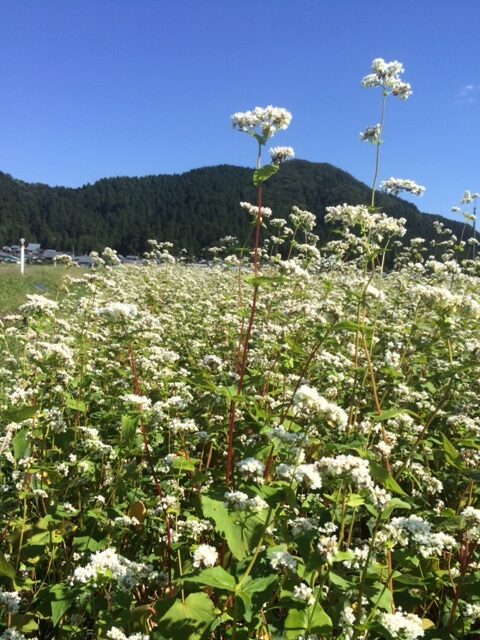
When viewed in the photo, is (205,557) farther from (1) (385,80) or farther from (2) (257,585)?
(1) (385,80)

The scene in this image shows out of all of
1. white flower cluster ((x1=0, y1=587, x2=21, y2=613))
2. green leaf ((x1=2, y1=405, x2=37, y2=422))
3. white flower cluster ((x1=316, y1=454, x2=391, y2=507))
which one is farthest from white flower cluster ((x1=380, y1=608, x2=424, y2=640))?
green leaf ((x1=2, y1=405, x2=37, y2=422))

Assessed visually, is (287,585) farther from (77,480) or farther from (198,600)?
(77,480)

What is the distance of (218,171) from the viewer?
559ft

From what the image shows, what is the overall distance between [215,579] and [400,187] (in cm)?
478

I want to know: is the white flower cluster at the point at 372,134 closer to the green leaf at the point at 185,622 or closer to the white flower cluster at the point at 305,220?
the white flower cluster at the point at 305,220

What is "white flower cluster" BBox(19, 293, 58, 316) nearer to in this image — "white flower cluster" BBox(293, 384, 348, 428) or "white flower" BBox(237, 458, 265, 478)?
"white flower" BBox(237, 458, 265, 478)

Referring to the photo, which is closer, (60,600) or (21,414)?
(60,600)

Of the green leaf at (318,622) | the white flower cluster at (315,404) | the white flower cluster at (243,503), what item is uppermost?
the white flower cluster at (315,404)

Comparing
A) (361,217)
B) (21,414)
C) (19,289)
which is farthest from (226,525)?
(19,289)

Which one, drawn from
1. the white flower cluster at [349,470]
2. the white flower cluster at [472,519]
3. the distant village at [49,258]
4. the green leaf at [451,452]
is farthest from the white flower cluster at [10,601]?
the distant village at [49,258]

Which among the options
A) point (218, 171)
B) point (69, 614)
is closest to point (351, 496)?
point (69, 614)

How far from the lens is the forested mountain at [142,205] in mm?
95125

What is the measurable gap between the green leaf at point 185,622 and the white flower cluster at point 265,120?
2881 millimetres

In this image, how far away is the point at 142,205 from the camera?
148m
